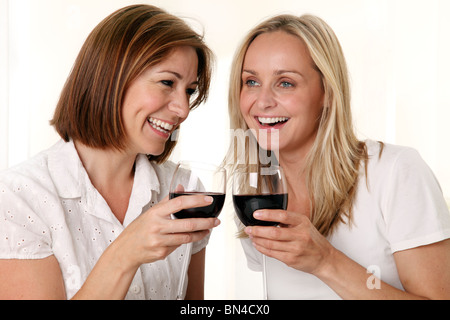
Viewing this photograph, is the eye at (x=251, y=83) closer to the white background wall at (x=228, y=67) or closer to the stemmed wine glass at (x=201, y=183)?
the white background wall at (x=228, y=67)

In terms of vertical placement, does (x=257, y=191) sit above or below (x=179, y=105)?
below

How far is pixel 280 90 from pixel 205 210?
61 centimetres

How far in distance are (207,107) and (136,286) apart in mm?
688

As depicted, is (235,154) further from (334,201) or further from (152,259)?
(152,259)

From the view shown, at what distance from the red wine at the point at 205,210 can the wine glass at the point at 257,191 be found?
5cm

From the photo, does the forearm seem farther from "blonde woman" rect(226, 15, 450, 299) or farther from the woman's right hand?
the woman's right hand

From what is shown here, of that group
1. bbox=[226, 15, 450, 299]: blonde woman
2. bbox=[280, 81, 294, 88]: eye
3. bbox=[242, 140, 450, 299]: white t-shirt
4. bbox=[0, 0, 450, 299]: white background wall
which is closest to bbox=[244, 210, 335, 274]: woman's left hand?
bbox=[226, 15, 450, 299]: blonde woman

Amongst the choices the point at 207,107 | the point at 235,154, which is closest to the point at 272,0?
the point at 207,107

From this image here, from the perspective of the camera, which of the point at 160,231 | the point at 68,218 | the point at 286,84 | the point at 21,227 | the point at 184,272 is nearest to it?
the point at 160,231

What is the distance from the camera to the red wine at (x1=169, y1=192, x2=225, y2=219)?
0.93 meters

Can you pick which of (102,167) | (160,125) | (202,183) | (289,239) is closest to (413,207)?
(289,239)

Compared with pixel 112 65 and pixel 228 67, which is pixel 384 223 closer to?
pixel 228 67

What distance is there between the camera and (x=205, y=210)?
942mm

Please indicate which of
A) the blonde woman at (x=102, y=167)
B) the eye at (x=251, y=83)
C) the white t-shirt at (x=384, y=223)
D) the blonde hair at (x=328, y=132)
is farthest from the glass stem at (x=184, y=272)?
the eye at (x=251, y=83)
